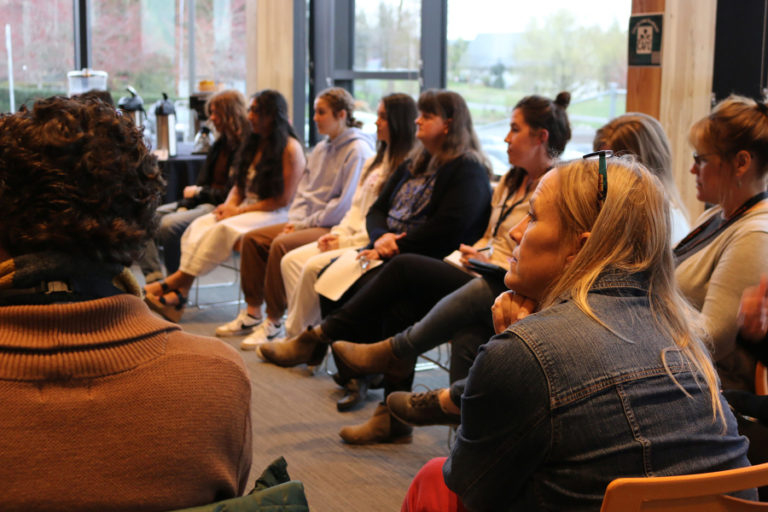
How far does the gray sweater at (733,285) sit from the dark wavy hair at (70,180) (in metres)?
1.52

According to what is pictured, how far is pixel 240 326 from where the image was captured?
15.0 ft

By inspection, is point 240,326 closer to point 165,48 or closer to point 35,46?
point 165,48

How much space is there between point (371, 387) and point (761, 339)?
1.90 metres

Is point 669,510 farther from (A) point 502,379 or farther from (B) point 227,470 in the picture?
(B) point 227,470

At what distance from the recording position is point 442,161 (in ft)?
11.8

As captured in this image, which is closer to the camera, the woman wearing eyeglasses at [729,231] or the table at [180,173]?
the woman wearing eyeglasses at [729,231]

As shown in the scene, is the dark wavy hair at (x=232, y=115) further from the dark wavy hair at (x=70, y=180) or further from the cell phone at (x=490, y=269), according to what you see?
the dark wavy hair at (x=70, y=180)

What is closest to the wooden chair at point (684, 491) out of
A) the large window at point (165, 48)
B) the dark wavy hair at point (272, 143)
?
the dark wavy hair at point (272, 143)

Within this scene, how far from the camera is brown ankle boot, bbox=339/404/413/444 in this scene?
3.07 meters

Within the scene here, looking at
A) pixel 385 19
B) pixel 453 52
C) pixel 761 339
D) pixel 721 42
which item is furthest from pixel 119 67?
pixel 761 339

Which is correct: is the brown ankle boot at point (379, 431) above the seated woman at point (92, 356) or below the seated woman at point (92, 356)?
below

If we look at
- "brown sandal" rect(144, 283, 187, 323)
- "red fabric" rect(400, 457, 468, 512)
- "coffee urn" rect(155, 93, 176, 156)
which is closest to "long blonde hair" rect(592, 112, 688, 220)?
"red fabric" rect(400, 457, 468, 512)

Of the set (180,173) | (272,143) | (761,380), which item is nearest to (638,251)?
(761,380)

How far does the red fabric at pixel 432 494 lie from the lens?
1.55 metres
